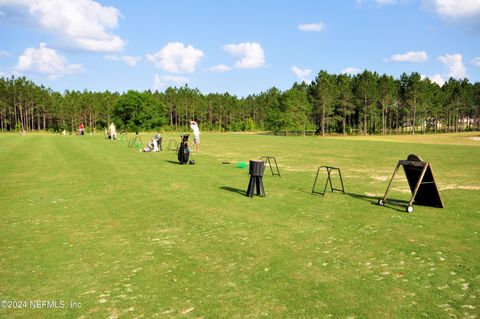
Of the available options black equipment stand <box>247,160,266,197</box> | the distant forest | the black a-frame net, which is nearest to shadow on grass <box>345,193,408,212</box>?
the black a-frame net

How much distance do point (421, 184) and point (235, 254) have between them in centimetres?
684

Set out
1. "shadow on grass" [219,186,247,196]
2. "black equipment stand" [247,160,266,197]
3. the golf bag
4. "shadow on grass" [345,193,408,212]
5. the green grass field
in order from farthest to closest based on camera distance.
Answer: the golf bag → "shadow on grass" [219,186,247,196] → "black equipment stand" [247,160,266,197] → "shadow on grass" [345,193,408,212] → the green grass field

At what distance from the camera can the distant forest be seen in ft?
311

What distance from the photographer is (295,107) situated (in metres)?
92.1

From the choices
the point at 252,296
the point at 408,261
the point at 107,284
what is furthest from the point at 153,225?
the point at 408,261

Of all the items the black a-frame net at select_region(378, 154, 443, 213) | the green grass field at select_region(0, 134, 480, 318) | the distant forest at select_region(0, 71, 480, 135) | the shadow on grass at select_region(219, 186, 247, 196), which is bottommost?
the green grass field at select_region(0, 134, 480, 318)

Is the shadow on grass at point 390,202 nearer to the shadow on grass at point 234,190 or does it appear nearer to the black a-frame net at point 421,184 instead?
the black a-frame net at point 421,184

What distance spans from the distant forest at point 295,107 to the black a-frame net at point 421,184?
79497 mm

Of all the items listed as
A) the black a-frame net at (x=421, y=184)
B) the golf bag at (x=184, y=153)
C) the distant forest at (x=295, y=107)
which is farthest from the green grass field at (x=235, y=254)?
the distant forest at (x=295, y=107)

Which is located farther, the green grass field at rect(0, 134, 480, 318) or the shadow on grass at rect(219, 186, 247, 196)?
the shadow on grass at rect(219, 186, 247, 196)

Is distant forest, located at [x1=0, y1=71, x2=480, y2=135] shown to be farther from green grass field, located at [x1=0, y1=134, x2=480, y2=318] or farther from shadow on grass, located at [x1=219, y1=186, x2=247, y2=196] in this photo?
green grass field, located at [x1=0, y1=134, x2=480, y2=318]

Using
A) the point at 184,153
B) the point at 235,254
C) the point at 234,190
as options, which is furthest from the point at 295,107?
the point at 235,254

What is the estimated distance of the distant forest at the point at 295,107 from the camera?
311ft

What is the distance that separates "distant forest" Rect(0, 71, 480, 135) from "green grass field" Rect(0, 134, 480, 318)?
80982 mm
